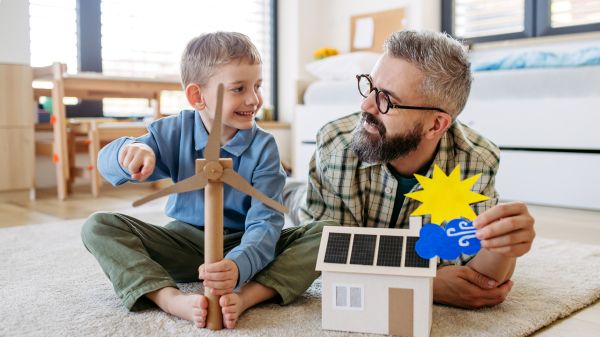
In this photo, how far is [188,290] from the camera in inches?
44.2

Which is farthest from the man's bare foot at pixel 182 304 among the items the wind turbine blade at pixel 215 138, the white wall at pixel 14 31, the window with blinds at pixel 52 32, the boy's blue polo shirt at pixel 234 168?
the window with blinds at pixel 52 32

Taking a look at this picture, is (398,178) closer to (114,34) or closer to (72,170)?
(72,170)

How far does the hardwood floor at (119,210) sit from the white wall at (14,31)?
746 millimetres

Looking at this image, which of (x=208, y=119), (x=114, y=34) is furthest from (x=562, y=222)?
(x=114, y=34)

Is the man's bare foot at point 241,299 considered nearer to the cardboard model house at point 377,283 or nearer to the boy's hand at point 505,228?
the cardboard model house at point 377,283

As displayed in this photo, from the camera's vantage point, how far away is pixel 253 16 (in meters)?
4.18

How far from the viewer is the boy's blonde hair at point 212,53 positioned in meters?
1.03

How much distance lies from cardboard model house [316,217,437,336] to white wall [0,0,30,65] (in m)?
2.39

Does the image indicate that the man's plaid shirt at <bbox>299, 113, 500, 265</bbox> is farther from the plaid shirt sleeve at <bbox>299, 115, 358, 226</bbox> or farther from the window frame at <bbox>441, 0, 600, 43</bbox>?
the window frame at <bbox>441, 0, 600, 43</bbox>

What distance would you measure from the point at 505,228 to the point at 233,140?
0.56 meters

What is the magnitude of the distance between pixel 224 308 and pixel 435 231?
38 cm

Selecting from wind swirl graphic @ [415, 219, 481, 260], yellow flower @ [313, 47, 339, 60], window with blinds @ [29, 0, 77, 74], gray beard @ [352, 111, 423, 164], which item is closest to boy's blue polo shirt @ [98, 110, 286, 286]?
gray beard @ [352, 111, 423, 164]

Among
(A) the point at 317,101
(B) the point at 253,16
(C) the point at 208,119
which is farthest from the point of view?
(B) the point at 253,16

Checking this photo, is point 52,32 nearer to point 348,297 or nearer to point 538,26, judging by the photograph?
point 348,297
